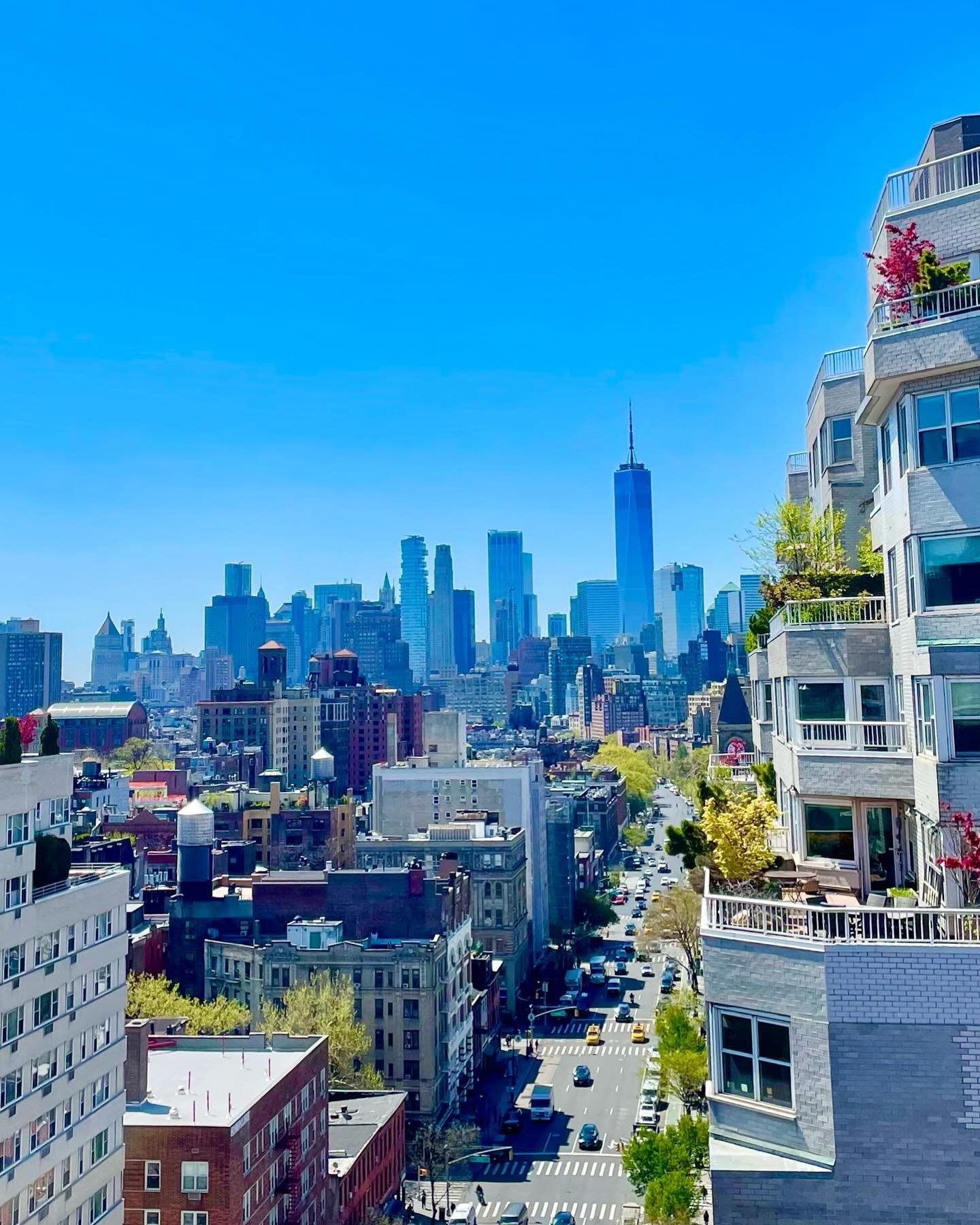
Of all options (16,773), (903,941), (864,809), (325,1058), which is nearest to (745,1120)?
(903,941)

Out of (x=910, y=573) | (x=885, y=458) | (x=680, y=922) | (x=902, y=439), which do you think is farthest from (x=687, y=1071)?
(x=902, y=439)

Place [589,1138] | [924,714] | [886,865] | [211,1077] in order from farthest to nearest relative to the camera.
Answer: [589,1138], [211,1077], [886,865], [924,714]

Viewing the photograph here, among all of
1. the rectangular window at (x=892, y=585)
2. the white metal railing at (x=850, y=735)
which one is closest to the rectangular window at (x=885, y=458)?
the rectangular window at (x=892, y=585)

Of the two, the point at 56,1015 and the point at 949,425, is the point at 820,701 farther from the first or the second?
the point at 56,1015

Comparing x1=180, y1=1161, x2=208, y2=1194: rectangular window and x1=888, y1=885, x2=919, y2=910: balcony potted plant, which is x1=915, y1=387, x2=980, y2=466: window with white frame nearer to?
x1=888, y1=885, x2=919, y2=910: balcony potted plant

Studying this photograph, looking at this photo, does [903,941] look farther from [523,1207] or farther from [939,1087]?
[523,1207]

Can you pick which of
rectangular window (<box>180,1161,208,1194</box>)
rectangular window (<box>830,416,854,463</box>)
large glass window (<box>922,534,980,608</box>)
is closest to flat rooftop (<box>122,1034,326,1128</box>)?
rectangular window (<box>180,1161,208,1194</box>)
